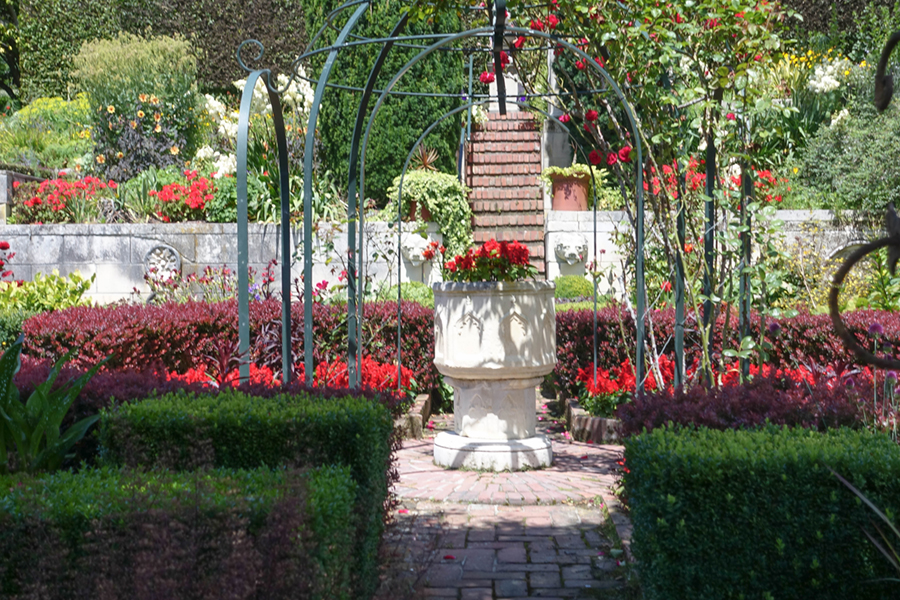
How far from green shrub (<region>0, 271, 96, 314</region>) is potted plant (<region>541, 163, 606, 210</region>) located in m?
6.41

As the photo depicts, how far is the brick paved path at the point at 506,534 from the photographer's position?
348 cm

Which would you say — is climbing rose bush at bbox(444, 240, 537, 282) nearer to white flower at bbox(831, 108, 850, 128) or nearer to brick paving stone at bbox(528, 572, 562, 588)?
brick paving stone at bbox(528, 572, 562, 588)

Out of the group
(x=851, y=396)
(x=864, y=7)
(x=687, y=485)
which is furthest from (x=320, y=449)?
(x=864, y=7)

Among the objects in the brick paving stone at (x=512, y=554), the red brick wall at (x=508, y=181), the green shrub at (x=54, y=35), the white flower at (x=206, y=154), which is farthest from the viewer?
the green shrub at (x=54, y=35)

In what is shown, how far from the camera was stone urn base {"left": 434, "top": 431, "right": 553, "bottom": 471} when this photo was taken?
18.2 feet

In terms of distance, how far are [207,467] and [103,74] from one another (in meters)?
13.5

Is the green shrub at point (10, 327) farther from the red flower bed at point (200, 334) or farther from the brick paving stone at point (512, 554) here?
the brick paving stone at point (512, 554)

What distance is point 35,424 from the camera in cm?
316

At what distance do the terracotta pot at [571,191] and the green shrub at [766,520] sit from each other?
9.27 meters

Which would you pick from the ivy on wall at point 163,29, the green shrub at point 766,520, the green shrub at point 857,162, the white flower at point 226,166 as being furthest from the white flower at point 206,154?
the green shrub at point 766,520

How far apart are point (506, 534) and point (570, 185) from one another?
8085 millimetres

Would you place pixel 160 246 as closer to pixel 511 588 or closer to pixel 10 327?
pixel 10 327

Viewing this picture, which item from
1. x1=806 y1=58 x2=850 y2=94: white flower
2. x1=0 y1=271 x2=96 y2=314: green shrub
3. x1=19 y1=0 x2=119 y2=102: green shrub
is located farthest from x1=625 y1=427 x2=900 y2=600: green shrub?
x1=19 y1=0 x2=119 y2=102: green shrub

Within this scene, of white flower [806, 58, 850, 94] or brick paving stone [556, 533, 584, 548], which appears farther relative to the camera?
white flower [806, 58, 850, 94]
